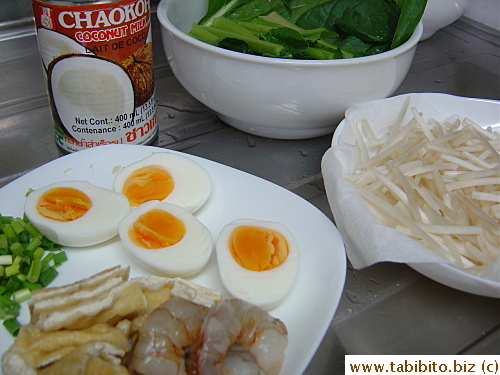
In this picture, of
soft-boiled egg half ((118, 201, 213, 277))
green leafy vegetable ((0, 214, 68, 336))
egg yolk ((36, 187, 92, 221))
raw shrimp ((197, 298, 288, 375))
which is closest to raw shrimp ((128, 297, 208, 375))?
raw shrimp ((197, 298, 288, 375))

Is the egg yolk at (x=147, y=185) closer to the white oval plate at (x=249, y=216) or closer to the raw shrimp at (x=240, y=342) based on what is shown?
the white oval plate at (x=249, y=216)

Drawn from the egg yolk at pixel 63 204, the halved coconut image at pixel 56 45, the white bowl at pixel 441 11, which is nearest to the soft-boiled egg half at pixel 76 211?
the egg yolk at pixel 63 204

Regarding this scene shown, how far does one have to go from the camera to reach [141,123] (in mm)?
1285

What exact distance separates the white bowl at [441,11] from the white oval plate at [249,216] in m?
1.17

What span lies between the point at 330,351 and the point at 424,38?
1624 millimetres

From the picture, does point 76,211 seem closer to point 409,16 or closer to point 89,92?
point 89,92

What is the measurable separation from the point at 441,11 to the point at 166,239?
4.85 ft

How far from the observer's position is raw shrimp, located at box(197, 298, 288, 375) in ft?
2.41

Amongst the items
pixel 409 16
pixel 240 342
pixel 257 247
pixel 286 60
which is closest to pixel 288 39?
pixel 286 60

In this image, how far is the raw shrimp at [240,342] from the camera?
0.74m

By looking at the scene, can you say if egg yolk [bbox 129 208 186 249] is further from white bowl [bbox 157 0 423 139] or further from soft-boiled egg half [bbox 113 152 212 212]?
white bowl [bbox 157 0 423 139]

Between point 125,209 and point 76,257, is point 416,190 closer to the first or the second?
point 125,209

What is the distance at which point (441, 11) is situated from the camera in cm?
191

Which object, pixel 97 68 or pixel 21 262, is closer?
pixel 21 262
